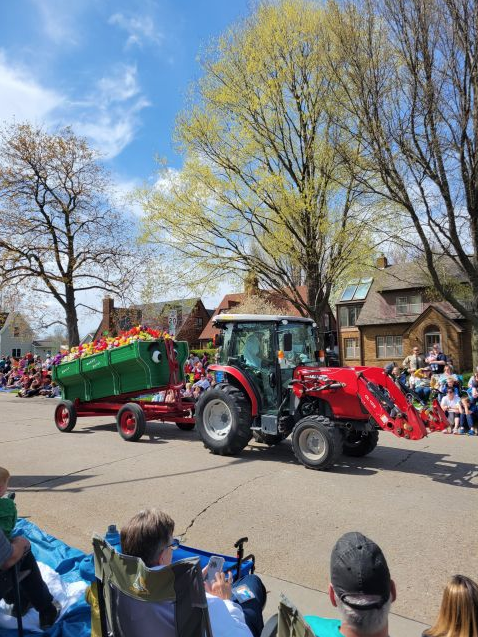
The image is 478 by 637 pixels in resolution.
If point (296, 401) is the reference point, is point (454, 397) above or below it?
below

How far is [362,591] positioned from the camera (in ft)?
5.75

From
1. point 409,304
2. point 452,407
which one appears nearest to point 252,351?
point 452,407

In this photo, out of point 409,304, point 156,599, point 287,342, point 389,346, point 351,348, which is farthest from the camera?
point 351,348

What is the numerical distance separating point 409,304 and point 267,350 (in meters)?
28.7

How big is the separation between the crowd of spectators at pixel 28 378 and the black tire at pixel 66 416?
4.59 metres

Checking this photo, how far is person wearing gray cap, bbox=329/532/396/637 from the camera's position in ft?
5.74

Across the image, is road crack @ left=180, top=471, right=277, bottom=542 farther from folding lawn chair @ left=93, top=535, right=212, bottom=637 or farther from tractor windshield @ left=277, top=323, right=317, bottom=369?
folding lawn chair @ left=93, top=535, right=212, bottom=637

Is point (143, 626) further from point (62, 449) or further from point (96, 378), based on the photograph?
point (96, 378)

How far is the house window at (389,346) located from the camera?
112 ft

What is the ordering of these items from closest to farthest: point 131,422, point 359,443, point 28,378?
point 359,443 < point 131,422 < point 28,378

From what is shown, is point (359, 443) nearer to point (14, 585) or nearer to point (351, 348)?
point (14, 585)

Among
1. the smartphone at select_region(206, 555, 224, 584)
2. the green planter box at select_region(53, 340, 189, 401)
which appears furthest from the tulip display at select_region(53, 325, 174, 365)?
the smartphone at select_region(206, 555, 224, 584)

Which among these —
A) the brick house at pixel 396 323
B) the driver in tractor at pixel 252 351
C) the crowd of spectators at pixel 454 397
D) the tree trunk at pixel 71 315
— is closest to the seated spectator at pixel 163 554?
the driver in tractor at pixel 252 351

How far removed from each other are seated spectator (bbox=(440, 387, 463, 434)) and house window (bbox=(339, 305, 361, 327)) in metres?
26.5
